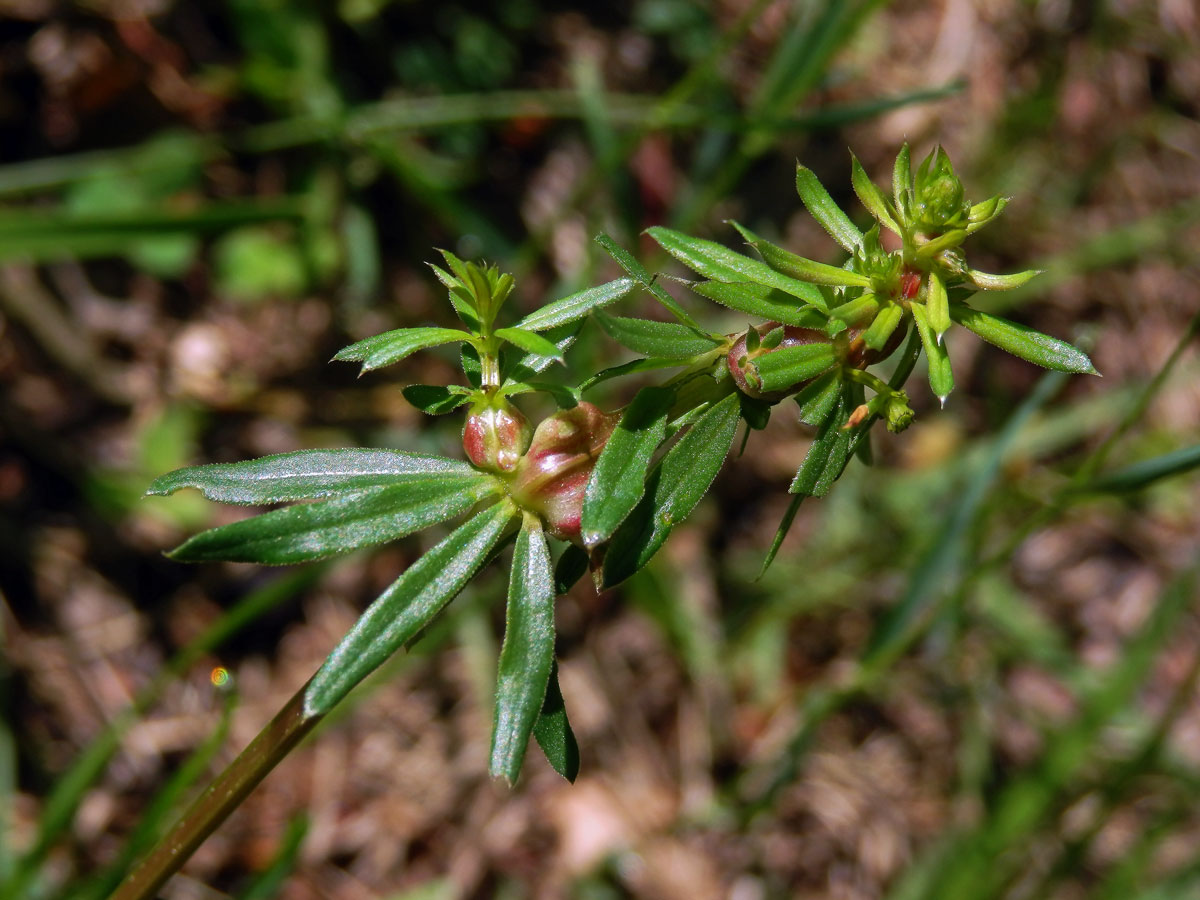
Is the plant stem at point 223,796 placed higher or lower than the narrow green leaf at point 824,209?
lower

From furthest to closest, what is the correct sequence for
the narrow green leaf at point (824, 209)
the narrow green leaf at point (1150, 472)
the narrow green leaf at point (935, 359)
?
the narrow green leaf at point (1150, 472) → the narrow green leaf at point (824, 209) → the narrow green leaf at point (935, 359)

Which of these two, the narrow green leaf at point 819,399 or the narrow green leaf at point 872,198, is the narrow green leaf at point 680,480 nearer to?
the narrow green leaf at point 819,399

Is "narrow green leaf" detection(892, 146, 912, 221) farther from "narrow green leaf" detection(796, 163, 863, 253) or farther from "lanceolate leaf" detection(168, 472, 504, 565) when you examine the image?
"lanceolate leaf" detection(168, 472, 504, 565)

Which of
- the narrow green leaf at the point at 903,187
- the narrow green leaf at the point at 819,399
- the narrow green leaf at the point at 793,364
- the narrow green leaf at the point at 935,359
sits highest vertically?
the narrow green leaf at the point at 903,187

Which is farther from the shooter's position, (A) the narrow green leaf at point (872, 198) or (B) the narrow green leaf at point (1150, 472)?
(B) the narrow green leaf at point (1150, 472)

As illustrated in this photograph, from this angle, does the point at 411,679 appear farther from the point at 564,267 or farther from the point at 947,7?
the point at 947,7

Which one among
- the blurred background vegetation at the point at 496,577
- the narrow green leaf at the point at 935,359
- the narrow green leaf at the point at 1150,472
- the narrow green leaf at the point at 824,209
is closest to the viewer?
the narrow green leaf at the point at 935,359

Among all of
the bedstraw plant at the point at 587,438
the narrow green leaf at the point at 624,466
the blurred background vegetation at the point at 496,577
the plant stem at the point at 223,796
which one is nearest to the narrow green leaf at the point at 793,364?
the bedstraw plant at the point at 587,438

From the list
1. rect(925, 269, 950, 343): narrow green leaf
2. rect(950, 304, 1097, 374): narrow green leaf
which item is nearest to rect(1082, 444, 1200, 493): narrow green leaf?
rect(950, 304, 1097, 374): narrow green leaf
